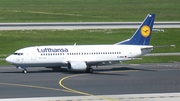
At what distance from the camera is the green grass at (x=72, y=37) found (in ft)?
273

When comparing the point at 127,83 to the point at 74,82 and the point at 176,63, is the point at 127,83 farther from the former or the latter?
the point at 176,63

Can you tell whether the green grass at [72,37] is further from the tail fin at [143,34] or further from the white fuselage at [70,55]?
the white fuselage at [70,55]

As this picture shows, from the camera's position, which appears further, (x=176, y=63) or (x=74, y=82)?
(x=176, y=63)

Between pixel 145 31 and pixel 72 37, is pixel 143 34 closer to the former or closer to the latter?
pixel 145 31

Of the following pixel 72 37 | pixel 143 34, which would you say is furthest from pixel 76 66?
pixel 72 37

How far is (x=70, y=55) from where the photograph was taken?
198 feet

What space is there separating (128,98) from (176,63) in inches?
1161

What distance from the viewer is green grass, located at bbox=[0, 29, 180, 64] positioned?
3273 inches

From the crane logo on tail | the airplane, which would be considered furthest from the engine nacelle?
the crane logo on tail

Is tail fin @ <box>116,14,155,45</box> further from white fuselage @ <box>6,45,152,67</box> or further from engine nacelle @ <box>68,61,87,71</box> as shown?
engine nacelle @ <box>68,61,87,71</box>

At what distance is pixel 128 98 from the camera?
42531 mm

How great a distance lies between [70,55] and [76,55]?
2.46 feet

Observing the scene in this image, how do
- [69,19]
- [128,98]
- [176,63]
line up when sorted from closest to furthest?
1. [128,98]
2. [176,63]
3. [69,19]

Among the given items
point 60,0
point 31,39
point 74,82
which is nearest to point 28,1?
point 60,0
